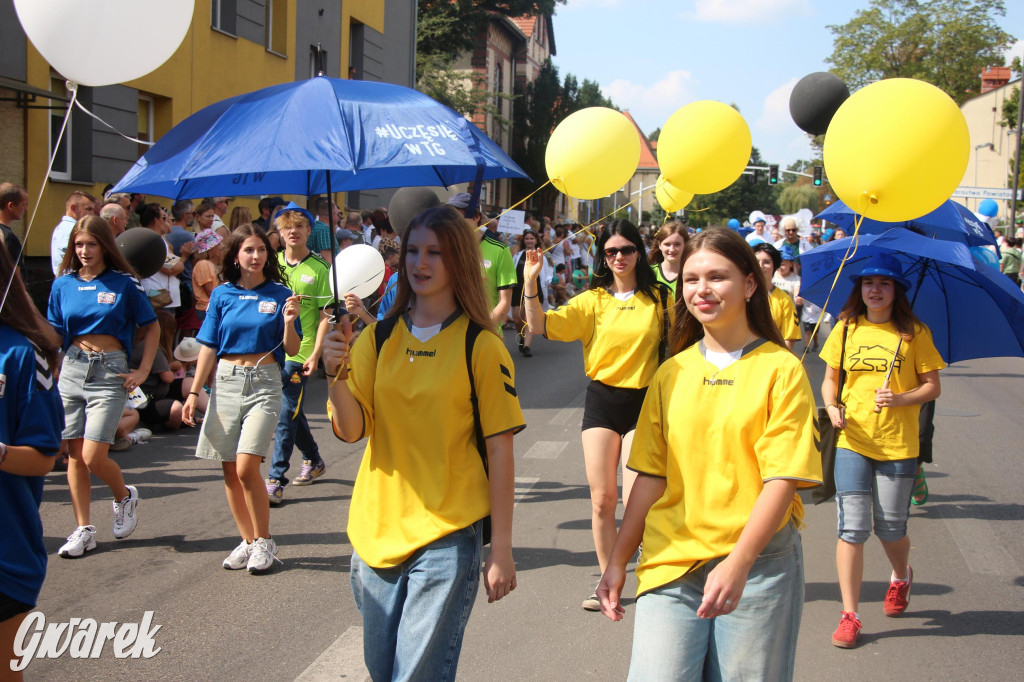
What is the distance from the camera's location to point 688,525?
8.61 feet

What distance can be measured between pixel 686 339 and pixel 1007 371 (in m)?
14.4

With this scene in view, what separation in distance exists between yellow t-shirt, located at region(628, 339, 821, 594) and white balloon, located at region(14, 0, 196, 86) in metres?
2.79

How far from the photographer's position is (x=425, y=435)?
9.39ft

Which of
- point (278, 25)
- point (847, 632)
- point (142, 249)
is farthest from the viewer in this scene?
point (278, 25)

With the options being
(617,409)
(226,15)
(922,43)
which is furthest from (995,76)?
(617,409)

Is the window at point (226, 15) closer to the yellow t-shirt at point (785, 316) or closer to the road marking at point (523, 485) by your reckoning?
the road marking at point (523, 485)

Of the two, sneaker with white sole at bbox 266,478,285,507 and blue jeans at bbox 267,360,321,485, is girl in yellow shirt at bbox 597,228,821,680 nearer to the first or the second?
blue jeans at bbox 267,360,321,485

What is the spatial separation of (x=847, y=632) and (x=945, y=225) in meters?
2.09

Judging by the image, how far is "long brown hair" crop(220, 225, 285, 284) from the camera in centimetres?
561

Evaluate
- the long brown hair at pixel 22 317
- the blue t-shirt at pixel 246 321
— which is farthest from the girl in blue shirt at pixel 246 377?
the long brown hair at pixel 22 317

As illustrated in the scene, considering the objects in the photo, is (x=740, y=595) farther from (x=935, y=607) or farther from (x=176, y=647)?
(x=935, y=607)

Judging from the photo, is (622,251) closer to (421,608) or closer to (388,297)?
(388,297)

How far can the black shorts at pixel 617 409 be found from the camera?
4938 mm

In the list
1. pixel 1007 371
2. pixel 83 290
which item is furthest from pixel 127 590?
pixel 1007 371
